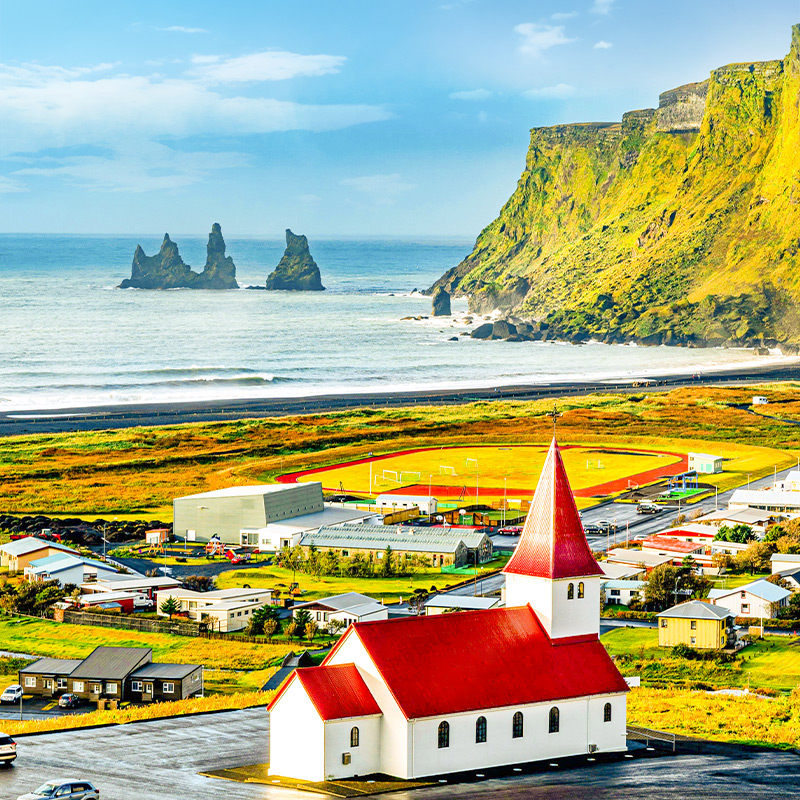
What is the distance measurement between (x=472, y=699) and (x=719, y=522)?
165ft

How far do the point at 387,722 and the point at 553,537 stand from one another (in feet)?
24.8

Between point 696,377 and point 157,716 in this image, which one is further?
point 696,377

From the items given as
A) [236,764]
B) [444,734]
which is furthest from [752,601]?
[236,764]

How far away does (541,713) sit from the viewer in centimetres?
3881

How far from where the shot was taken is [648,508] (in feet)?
301

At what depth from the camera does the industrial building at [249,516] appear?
276 ft


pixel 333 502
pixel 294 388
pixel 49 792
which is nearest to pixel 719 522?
pixel 333 502

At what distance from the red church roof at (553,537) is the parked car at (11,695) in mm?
20337

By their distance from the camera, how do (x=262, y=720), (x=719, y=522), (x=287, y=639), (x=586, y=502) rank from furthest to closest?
(x=586, y=502), (x=719, y=522), (x=287, y=639), (x=262, y=720)

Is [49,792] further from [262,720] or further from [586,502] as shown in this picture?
[586,502]

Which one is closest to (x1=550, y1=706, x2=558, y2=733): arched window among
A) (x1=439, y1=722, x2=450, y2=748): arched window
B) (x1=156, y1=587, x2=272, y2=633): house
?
(x1=439, y1=722, x2=450, y2=748): arched window

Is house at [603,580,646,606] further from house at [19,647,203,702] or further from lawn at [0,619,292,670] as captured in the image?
house at [19,647,203,702]

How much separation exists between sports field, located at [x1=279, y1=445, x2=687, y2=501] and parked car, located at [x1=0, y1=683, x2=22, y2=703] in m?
49.8

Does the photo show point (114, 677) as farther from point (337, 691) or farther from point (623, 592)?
point (623, 592)
